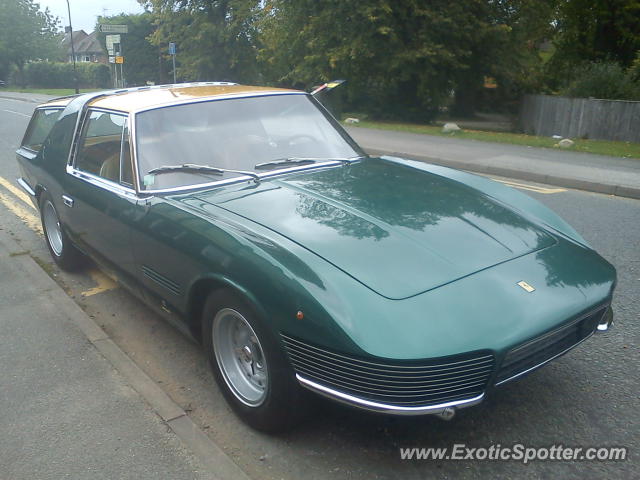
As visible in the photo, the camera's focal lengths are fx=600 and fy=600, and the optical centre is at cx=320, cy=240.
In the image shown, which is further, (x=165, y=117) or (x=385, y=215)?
(x=165, y=117)

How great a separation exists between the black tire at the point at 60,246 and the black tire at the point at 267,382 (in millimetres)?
2456

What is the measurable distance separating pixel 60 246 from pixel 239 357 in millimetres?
3067

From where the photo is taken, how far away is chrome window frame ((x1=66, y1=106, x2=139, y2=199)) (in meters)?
3.76

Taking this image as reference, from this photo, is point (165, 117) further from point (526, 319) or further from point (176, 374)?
point (526, 319)

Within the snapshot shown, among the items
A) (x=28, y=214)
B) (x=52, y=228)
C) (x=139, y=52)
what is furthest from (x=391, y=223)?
(x=139, y=52)

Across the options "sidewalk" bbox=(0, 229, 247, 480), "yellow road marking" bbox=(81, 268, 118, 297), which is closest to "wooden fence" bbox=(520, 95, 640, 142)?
"yellow road marking" bbox=(81, 268, 118, 297)

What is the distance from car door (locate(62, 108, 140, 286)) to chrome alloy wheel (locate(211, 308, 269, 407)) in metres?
1.02

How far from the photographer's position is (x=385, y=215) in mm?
3084

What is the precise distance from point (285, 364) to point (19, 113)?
84.6 feet

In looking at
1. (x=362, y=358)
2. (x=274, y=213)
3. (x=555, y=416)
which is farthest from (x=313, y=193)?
(x=555, y=416)

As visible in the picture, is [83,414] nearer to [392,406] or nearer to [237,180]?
[237,180]

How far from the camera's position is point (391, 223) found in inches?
Result: 118

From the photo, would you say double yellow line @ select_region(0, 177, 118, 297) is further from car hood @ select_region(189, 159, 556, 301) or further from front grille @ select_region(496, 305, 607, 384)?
front grille @ select_region(496, 305, 607, 384)

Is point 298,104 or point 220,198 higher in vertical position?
point 298,104
